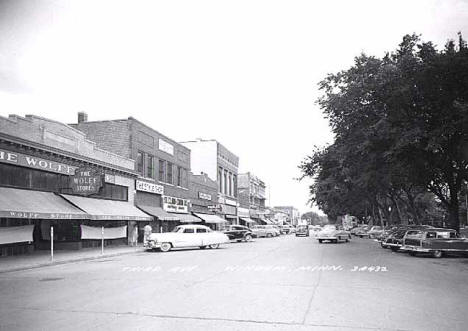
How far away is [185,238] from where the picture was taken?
28109 mm

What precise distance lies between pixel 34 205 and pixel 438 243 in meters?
19.7

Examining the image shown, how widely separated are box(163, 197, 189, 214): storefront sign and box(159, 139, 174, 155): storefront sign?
4.38 meters

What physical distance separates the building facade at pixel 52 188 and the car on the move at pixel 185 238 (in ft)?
9.66

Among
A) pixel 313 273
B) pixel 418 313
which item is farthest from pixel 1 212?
pixel 418 313

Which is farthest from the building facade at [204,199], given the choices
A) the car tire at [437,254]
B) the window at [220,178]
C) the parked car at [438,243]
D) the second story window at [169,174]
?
the car tire at [437,254]

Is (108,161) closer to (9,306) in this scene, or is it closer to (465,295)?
(9,306)

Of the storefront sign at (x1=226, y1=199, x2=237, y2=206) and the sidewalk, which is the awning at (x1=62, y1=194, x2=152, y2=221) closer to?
the sidewalk

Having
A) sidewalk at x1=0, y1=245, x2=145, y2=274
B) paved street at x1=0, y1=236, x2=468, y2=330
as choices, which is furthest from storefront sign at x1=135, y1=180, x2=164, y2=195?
paved street at x1=0, y1=236, x2=468, y2=330

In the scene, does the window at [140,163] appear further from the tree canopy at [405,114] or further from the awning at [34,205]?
the tree canopy at [405,114]

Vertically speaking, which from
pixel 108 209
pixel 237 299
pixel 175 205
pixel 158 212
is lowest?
pixel 237 299

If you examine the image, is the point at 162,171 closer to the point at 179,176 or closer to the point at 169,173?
the point at 169,173

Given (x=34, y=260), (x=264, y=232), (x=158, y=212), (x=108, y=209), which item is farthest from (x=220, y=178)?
(x=34, y=260)

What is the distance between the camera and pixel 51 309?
8.79 m

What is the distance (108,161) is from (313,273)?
792 inches
